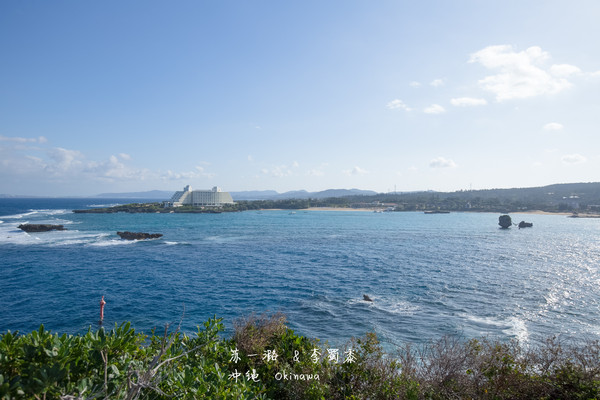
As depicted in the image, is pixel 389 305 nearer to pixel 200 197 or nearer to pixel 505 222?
pixel 505 222

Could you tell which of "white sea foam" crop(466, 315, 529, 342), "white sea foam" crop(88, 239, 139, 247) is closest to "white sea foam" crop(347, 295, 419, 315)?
"white sea foam" crop(466, 315, 529, 342)

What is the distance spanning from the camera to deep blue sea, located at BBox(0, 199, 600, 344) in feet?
65.3

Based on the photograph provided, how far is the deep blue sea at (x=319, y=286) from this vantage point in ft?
65.3

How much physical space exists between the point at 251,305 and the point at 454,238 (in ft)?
157

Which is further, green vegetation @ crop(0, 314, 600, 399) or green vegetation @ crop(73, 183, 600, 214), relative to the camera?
green vegetation @ crop(73, 183, 600, 214)

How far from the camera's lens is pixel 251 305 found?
23172mm

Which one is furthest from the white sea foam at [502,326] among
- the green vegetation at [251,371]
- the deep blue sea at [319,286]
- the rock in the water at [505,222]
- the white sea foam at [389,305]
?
the rock in the water at [505,222]

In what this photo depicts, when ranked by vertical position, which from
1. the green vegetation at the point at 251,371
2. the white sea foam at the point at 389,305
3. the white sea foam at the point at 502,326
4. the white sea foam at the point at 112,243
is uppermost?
the green vegetation at the point at 251,371

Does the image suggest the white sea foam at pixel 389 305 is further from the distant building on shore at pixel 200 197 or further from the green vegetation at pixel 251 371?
the distant building on shore at pixel 200 197

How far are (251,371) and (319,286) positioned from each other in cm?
2094

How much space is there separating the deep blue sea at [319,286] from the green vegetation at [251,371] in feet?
30.1

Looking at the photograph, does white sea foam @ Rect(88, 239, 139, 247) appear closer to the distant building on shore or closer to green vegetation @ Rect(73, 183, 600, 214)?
green vegetation @ Rect(73, 183, 600, 214)

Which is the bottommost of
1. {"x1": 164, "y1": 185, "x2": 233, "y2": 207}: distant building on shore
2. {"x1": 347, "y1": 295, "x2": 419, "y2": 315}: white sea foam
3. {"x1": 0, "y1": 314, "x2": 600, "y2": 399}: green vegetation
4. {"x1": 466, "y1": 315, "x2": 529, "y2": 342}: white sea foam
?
{"x1": 466, "y1": 315, "x2": 529, "y2": 342}: white sea foam

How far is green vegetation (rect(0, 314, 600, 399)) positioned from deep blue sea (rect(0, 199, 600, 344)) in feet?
30.1
